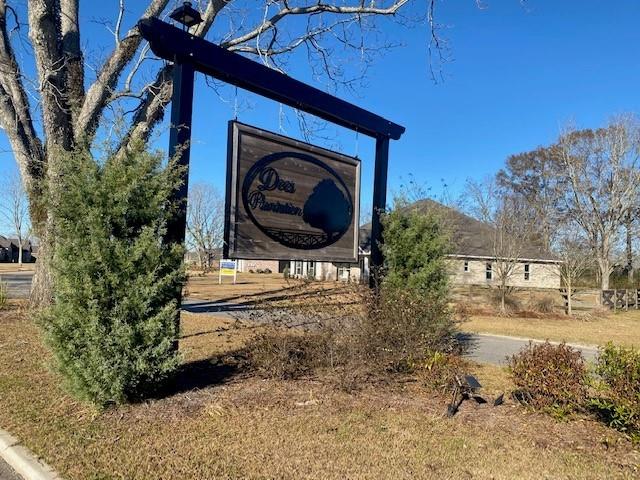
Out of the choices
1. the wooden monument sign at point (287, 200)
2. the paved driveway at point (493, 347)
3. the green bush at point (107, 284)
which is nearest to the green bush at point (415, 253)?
the wooden monument sign at point (287, 200)

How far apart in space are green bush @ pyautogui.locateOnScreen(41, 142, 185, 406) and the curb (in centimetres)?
71

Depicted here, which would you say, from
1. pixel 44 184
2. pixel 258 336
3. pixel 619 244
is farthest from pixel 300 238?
pixel 619 244

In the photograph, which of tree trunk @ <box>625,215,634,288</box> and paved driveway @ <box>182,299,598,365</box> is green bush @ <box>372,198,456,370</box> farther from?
tree trunk @ <box>625,215,634,288</box>

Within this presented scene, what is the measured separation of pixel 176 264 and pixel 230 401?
1.52m

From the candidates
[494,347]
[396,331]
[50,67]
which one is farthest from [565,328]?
[50,67]

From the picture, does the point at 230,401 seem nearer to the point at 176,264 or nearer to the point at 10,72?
the point at 176,264

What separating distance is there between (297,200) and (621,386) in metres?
4.44

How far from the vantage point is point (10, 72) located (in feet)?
35.9

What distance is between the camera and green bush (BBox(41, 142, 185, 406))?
185 inches

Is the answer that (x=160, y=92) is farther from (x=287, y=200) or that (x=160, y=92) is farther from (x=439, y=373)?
(x=439, y=373)

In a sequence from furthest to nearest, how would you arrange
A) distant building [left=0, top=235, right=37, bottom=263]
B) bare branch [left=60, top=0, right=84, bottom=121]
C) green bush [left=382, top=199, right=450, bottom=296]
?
1. distant building [left=0, top=235, right=37, bottom=263]
2. bare branch [left=60, top=0, right=84, bottom=121]
3. green bush [left=382, top=199, right=450, bottom=296]

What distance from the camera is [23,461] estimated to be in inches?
153

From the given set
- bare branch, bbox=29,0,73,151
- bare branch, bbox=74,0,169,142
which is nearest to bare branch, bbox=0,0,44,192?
bare branch, bbox=29,0,73,151

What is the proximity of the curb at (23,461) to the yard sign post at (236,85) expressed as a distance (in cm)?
228
